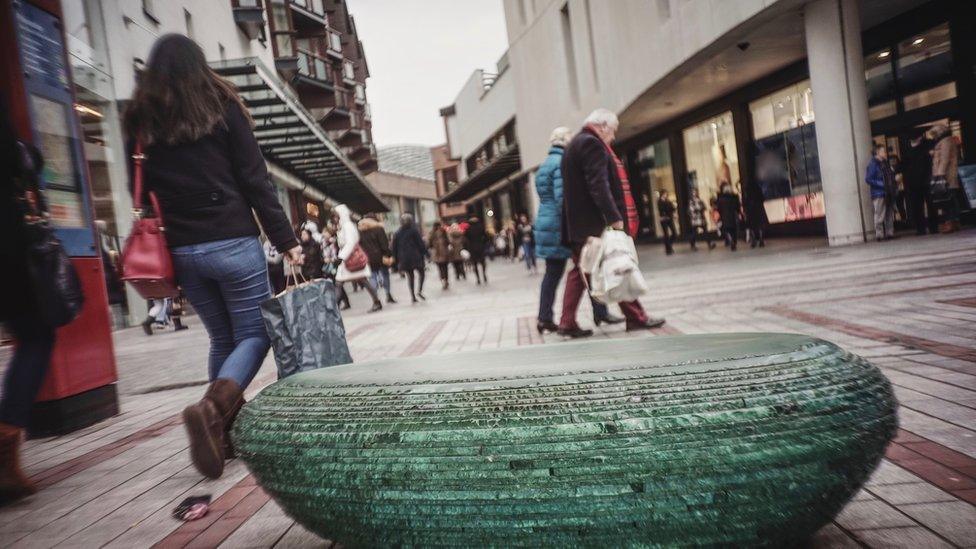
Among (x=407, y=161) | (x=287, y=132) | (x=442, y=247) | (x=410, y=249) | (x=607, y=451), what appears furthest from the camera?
(x=407, y=161)

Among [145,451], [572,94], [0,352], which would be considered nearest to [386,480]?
[145,451]

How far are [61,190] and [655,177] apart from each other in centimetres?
2476

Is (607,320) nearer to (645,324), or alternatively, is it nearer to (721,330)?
(645,324)

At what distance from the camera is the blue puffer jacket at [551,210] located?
6.11m

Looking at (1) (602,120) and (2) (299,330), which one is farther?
(1) (602,120)

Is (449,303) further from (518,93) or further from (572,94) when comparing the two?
(518,93)

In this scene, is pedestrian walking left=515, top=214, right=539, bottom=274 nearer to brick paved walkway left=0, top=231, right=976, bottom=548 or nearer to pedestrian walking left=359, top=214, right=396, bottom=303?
pedestrian walking left=359, top=214, right=396, bottom=303

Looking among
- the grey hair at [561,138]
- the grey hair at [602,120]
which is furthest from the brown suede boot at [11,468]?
the grey hair at [561,138]

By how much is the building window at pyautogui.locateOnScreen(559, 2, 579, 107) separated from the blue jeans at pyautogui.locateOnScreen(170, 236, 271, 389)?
899 inches

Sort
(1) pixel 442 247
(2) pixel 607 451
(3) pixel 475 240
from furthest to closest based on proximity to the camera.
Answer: (3) pixel 475 240
(1) pixel 442 247
(2) pixel 607 451

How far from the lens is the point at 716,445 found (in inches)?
50.8

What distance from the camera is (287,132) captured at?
60.6 feet

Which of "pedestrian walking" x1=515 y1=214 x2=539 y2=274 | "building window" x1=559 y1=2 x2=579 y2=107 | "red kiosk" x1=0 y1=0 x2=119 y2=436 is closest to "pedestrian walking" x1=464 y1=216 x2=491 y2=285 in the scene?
"pedestrian walking" x1=515 y1=214 x2=539 y2=274

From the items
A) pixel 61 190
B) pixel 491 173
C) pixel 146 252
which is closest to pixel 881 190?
pixel 61 190
